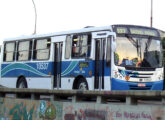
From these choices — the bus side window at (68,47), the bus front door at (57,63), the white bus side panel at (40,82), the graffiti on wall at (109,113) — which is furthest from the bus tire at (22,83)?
the graffiti on wall at (109,113)

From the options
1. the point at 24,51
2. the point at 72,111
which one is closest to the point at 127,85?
the point at 72,111

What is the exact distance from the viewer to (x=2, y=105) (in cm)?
1617

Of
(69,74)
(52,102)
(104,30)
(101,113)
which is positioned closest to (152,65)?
(104,30)

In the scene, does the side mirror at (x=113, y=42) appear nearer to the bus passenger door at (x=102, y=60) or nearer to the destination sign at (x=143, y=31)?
the bus passenger door at (x=102, y=60)

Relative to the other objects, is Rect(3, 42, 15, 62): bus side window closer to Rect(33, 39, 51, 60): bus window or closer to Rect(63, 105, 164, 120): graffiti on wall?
Rect(33, 39, 51, 60): bus window

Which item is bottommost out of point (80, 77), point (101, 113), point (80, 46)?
point (101, 113)

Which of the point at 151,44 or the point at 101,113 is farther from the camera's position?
the point at 151,44

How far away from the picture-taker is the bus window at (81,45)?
726 inches

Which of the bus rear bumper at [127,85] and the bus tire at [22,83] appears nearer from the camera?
the bus rear bumper at [127,85]

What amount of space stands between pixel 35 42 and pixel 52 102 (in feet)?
29.5

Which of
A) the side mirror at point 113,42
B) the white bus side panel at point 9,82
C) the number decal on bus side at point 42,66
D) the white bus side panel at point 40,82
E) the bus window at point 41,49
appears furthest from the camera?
the white bus side panel at point 9,82

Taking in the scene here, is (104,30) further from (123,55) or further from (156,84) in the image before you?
(156,84)

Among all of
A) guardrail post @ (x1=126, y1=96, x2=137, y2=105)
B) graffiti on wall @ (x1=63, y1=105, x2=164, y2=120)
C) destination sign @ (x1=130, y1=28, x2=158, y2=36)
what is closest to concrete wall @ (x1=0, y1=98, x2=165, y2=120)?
graffiti on wall @ (x1=63, y1=105, x2=164, y2=120)

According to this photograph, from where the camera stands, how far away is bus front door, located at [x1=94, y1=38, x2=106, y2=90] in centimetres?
1759
